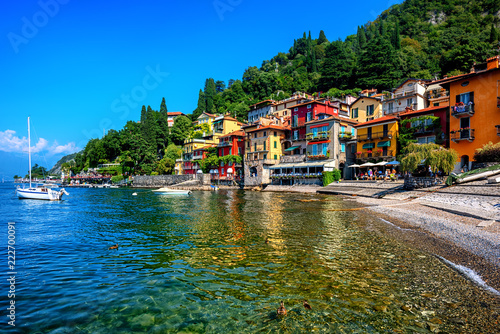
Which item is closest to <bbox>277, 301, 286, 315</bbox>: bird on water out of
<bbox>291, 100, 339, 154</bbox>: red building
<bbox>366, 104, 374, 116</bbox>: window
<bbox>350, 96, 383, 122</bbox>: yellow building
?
<bbox>291, 100, 339, 154</bbox>: red building

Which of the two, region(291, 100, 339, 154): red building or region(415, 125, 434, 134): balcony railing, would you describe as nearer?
region(415, 125, 434, 134): balcony railing

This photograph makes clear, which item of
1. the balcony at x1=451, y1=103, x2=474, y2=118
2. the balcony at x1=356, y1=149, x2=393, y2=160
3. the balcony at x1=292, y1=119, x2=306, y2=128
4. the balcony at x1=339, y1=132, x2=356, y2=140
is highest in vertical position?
the balcony at x1=292, y1=119, x2=306, y2=128

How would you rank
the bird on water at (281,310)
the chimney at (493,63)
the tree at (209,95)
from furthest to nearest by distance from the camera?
the tree at (209,95) < the chimney at (493,63) < the bird on water at (281,310)

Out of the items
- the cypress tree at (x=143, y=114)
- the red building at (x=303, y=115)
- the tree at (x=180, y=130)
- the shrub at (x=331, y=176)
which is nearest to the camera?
the shrub at (x=331, y=176)

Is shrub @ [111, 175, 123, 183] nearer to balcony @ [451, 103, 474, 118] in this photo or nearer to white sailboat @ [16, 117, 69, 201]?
white sailboat @ [16, 117, 69, 201]

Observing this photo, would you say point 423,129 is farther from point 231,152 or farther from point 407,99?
point 231,152

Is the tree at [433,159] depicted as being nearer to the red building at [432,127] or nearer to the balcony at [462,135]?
the balcony at [462,135]

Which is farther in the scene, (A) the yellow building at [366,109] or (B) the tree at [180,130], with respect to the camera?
(B) the tree at [180,130]

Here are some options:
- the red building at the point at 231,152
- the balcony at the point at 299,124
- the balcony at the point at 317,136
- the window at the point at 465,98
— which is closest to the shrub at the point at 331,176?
the balcony at the point at 317,136

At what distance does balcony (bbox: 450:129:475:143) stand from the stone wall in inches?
2012

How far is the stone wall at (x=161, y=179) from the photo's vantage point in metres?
70.0

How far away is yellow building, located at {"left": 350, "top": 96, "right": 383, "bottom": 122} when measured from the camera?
170 ft

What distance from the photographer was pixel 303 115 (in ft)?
181

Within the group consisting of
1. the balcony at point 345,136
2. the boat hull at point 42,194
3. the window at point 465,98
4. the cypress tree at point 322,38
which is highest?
the cypress tree at point 322,38
